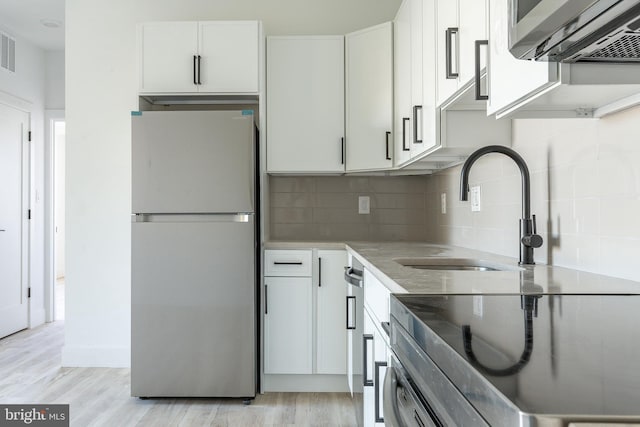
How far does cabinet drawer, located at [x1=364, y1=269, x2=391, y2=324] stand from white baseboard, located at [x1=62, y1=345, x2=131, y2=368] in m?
2.09

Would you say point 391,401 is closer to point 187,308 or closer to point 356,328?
point 356,328

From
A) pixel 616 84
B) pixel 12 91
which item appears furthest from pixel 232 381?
pixel 12 91

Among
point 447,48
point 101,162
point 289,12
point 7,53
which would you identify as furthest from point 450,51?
point 7,53

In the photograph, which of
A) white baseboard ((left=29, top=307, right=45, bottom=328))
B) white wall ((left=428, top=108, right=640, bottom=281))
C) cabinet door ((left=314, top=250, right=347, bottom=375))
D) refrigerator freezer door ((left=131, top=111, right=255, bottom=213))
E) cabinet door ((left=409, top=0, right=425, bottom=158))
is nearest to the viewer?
white wall ((left=428, top=108, right=640, bottom=281))

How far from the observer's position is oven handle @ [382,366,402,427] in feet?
2.65

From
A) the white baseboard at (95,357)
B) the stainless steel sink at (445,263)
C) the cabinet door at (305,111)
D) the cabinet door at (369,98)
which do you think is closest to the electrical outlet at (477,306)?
the stainless steel sink at (445,263)

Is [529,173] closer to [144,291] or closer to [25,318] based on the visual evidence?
[144,291]

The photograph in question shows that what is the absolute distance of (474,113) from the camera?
72.2 inches

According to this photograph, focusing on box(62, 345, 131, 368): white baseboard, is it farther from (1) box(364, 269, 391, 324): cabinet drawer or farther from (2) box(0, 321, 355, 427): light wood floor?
(1) box(364, 269, 391, 324): cabinet drawer

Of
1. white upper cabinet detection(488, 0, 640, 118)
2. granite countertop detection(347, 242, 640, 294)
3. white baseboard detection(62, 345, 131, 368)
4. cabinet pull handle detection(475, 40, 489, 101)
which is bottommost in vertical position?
white baseboard detection(62, 345, 131, 368)

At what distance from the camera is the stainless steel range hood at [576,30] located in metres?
0.73

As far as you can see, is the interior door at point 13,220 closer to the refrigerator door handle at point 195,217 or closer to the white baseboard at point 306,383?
the refrigerator door handle at point 195,217

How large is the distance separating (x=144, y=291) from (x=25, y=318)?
2.47 metres

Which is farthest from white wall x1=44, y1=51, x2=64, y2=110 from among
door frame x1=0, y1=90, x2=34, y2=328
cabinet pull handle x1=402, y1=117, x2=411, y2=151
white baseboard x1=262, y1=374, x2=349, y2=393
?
cabinet pull handle x1=402, y1=117, x2=411, y2=151
